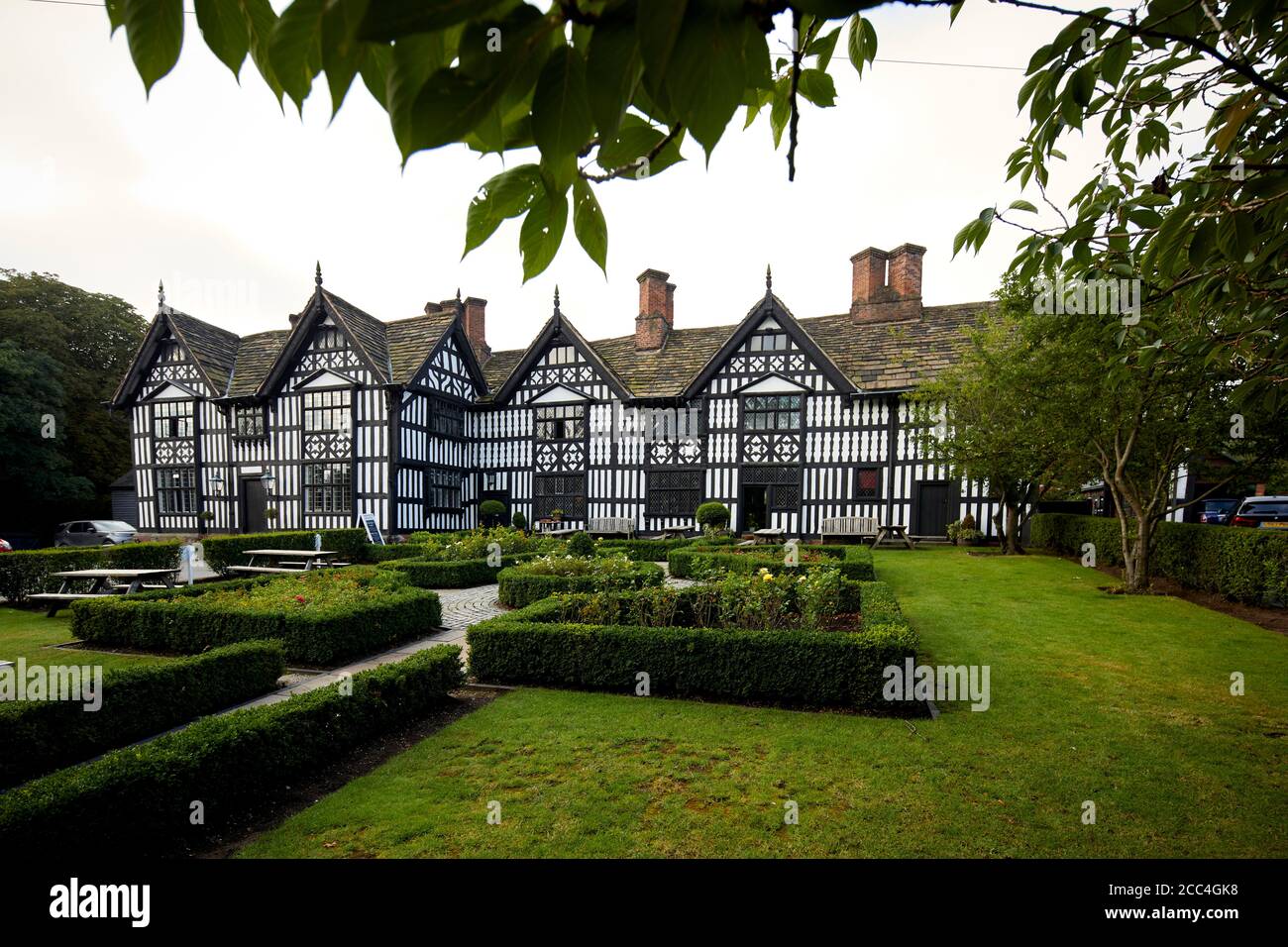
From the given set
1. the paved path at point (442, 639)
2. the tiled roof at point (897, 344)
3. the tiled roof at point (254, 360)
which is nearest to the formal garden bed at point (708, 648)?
the paved path at point (442, 639)

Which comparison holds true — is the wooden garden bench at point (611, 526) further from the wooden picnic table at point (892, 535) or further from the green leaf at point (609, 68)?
the green leaf at point (609, 68)

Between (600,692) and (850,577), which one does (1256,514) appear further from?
(600,692)

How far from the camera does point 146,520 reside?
2542 centimetres

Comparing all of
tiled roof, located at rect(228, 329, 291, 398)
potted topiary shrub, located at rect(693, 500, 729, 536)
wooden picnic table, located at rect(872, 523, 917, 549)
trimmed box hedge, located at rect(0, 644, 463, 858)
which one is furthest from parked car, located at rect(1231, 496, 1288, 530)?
tiled roof, located at rect(228, 329, 291, 398)

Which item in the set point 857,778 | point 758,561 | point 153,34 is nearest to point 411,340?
point 758,561

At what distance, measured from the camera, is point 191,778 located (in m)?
3.59

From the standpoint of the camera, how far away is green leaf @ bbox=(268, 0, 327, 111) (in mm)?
768

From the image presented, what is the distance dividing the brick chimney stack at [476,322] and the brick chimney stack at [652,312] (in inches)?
371

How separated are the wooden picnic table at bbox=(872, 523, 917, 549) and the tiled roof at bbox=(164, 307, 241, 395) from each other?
27.4m

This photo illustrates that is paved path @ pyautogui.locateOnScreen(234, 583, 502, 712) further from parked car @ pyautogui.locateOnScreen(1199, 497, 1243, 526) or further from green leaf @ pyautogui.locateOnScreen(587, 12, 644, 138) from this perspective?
parked car @ pyautogui.locateOnScreen(1199, 497, 1243, 526)

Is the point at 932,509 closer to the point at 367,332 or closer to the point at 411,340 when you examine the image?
the point at 411,340

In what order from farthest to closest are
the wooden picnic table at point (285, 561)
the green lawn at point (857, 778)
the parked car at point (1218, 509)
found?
1. the parked car at point (1218, 509)
2. the wooden picnic table at point (285, 561)
3. the green lawn at point (857, 778)

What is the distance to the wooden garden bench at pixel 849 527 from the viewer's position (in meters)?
20.6
